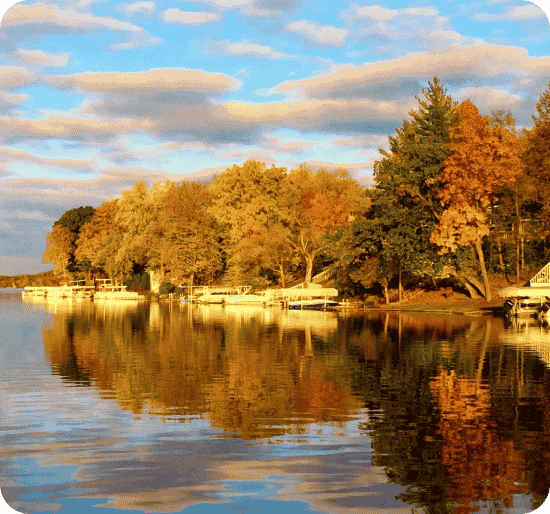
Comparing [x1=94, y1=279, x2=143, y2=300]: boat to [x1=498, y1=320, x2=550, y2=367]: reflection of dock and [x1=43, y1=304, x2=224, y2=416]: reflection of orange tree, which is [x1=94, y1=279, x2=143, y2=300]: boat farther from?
[x1=498, y1=320, x2=550, y2=367]: reflection of dock

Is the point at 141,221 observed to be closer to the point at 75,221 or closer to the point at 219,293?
the point at 219,293

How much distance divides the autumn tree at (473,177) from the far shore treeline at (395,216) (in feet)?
0.34

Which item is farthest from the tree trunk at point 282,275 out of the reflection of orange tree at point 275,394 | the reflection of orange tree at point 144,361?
the reflection of orange tree at point 275,394

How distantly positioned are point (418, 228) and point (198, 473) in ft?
192

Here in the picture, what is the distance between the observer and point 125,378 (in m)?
27.0

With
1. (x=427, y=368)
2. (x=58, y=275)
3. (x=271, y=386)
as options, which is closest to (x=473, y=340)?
(x=427, y=368)

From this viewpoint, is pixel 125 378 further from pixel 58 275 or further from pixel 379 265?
pixel 58 275

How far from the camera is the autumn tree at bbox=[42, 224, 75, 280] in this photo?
165 metres

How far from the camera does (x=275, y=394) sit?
2278cm

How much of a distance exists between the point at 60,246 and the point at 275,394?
150m

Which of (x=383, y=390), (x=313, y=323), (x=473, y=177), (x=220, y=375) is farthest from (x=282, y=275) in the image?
(x=383, y=390)

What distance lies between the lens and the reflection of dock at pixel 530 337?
115 ft

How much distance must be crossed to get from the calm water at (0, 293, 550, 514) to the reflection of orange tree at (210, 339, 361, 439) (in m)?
0.08

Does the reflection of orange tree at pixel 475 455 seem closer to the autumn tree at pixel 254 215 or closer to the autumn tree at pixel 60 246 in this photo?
the autumn tree at pixel 254 215
